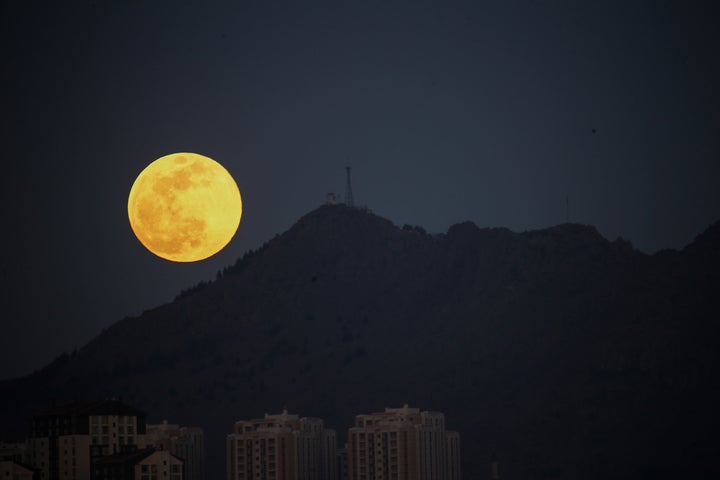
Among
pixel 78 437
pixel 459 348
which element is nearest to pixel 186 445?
pixel 78 437

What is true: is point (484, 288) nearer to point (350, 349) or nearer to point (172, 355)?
point (350, 349)

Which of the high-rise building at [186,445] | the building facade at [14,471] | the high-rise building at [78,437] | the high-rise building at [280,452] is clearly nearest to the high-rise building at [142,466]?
the high-rise building at [78,437]

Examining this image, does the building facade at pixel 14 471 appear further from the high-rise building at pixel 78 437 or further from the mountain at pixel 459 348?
the mountain at pixel 459 348

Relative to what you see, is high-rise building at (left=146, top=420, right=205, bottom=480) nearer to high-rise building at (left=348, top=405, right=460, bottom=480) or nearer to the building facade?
high-rise building at (left=348, top=405, right=460, bottom=480)

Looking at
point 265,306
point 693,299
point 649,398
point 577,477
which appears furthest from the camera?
point 265,306

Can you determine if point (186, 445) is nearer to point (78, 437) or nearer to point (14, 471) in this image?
point (78, 437)

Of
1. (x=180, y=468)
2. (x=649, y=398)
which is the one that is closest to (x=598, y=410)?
(x=649, y=398)
